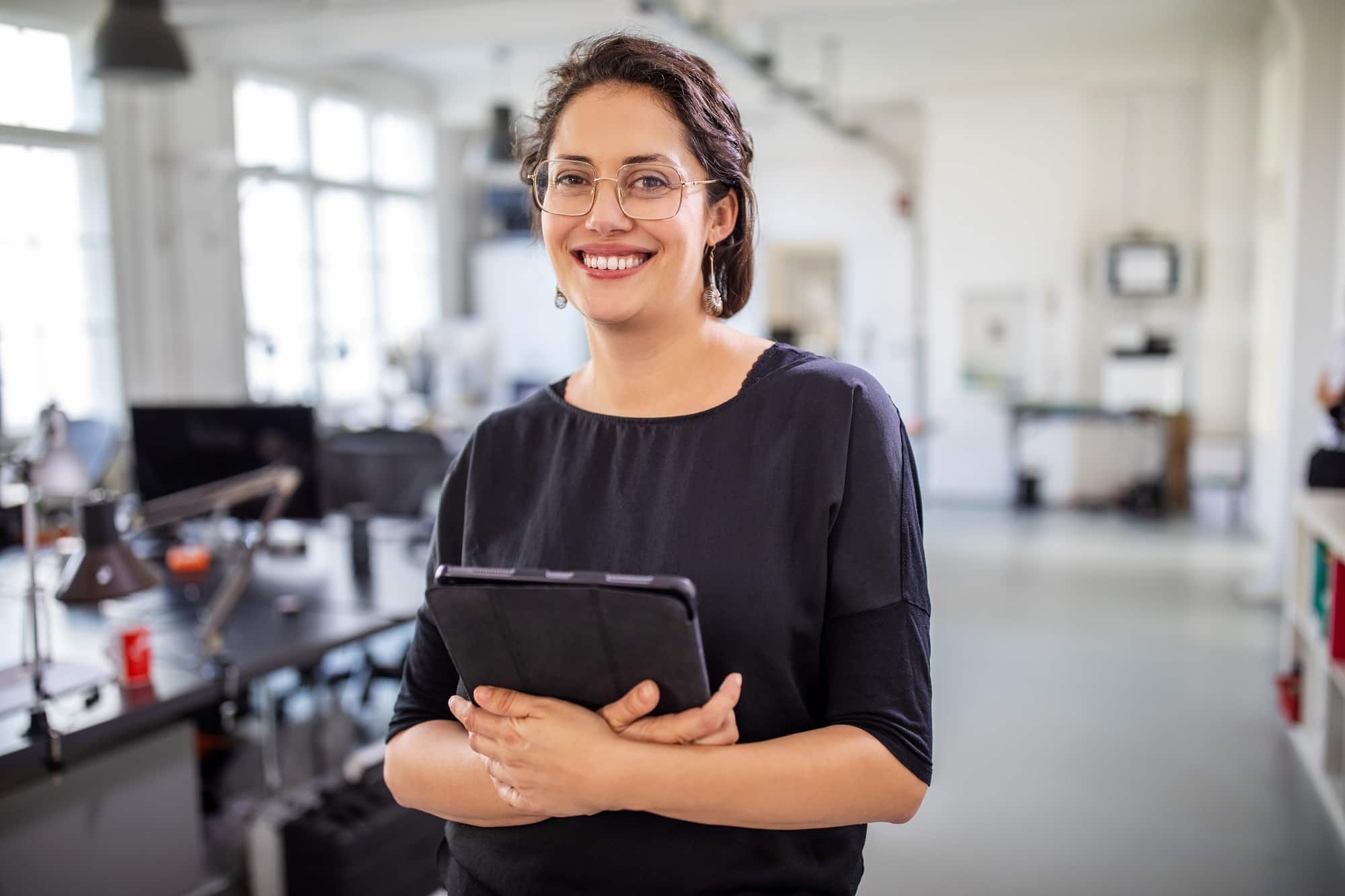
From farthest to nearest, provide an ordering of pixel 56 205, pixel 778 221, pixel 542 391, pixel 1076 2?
pixel 778 221
pixel 1076 2
pixel 56 205
pixel 542 391

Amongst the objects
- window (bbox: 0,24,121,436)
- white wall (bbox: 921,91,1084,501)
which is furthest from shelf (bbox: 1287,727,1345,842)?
window (bbox: 0,24,121,436)

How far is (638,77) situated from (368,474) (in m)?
3.88

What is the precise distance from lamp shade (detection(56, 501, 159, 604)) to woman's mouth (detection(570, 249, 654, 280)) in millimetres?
1235

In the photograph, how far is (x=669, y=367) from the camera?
1338 millimetres

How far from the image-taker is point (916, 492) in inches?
50.7

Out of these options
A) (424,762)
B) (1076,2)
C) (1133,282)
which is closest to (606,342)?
(424,762)

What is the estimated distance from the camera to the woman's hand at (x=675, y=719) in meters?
1.11

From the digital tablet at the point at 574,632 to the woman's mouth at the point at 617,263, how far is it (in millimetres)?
369

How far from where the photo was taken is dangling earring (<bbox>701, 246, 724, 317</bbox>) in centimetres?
140

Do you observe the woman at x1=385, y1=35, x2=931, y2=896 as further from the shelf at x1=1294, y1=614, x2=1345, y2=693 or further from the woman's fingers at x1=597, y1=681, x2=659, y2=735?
the shelf at x1=1294, y1=614, x2=1345, y2=693

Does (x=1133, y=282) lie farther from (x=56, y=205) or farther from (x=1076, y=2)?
(x=56, y=205)

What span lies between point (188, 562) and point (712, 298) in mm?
2608

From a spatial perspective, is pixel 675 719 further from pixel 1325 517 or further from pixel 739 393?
pixel 1325 517

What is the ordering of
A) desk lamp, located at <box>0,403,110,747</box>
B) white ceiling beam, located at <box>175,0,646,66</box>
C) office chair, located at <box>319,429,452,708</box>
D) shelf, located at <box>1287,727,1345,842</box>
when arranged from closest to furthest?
desk lamp, located at <box>0,403,110,747</box>
shelf, located at <box>1287,727,1345,842</box>
office chair, located at <box>319,429,452,708</box>
white ceiling beam, located at <box>175,0,646,66</box>
